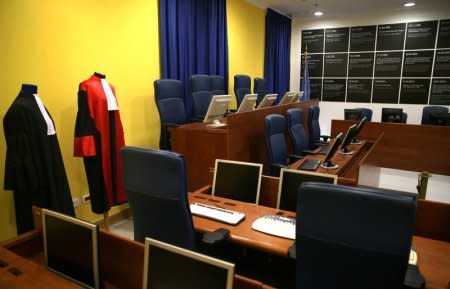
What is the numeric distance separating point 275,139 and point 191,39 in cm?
231

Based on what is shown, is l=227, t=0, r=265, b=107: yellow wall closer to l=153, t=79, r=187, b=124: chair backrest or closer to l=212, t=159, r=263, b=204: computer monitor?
l=153, t=79, r=187, b=124: chair backrest

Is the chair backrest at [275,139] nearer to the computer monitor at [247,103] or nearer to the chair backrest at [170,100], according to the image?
the computer monitor at [247,103]

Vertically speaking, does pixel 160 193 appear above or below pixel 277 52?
below

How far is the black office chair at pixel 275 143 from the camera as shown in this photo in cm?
321

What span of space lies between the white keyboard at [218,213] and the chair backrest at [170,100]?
2.16m

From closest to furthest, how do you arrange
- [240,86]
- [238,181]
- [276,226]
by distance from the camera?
[276,226], [238,181], [240,86]

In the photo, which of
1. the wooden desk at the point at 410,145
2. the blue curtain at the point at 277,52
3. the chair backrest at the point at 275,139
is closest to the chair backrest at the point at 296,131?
the chair backrest at the point at 275,139

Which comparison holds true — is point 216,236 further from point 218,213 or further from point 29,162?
point 29,162

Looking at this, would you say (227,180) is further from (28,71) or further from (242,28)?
(242,28)

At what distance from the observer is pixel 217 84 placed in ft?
17.0

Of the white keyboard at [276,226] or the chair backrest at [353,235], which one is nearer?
the chair backrest at [353,235]

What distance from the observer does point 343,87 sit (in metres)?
7.50

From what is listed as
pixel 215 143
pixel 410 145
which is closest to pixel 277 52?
pixel 410 145

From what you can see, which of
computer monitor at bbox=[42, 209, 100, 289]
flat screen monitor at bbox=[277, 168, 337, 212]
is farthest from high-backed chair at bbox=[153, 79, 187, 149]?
computer monitor at bbox=[42, 209, 100, 289]
